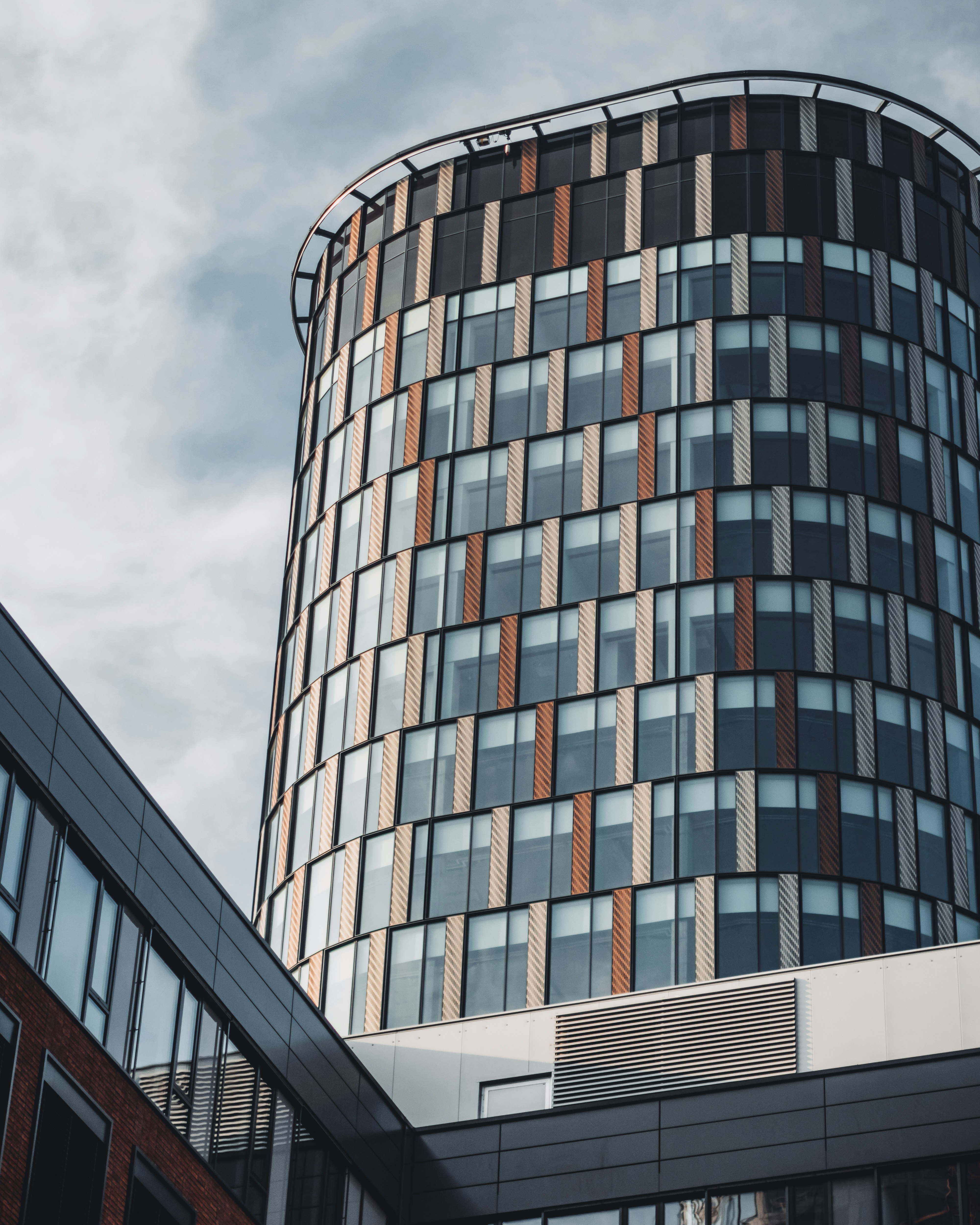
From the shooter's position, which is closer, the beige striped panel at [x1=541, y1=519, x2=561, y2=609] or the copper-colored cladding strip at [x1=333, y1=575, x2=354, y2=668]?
the beige striped panel at [x1=541, y1=519, x2=561, y2=609]

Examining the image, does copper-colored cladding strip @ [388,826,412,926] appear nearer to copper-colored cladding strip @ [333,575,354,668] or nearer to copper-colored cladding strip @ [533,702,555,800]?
copper-colored cladding strip @ [533,702,555,800]

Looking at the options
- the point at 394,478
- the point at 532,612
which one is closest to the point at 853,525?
the point at 532,612

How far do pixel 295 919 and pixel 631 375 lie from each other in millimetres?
25621

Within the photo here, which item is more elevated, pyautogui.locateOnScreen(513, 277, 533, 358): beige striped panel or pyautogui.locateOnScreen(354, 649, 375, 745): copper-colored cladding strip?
pyautogui.locateOnScreen(513, 277, 533, 358): beige striped panel

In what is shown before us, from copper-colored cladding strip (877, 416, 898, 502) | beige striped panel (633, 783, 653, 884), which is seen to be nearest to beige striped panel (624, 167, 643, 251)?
copper-colored cladding strip (877, 416, 898, 502)

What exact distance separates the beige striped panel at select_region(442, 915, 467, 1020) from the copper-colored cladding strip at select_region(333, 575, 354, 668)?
44.8ft

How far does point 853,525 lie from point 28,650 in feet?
170

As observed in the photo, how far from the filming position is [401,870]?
247 ft

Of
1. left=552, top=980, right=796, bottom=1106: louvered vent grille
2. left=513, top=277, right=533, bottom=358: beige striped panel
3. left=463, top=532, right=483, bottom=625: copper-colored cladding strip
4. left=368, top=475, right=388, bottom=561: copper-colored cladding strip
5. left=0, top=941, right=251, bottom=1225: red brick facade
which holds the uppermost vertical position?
left=513, top=277, right=533, bottom=358: beige striped panel

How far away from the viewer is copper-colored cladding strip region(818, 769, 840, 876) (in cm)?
7075

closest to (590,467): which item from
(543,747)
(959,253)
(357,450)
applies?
(357,450)

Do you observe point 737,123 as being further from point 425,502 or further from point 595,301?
point 425,502

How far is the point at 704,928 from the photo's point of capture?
2731 inches

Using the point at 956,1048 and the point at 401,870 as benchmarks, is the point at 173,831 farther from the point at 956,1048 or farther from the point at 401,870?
the point at 401,870
